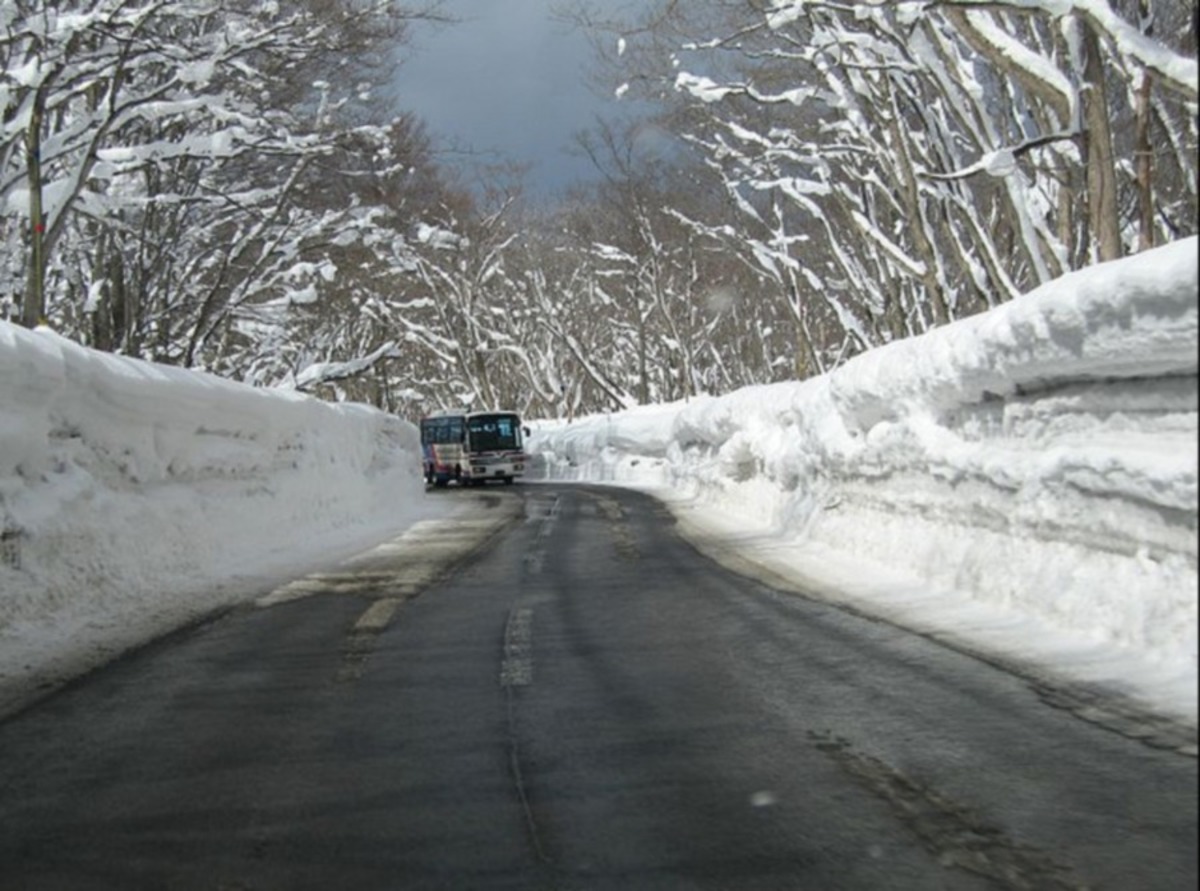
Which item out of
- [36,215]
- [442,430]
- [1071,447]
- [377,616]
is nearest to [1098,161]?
[377,616]

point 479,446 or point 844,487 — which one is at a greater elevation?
point 479,446

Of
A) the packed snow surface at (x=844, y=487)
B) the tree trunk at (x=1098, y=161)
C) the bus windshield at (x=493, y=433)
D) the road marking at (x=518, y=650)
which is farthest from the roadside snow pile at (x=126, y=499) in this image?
the bus windshield at (x=493, y=433)

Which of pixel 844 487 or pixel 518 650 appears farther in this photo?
pixel 844 487

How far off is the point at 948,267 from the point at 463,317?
25.7 m

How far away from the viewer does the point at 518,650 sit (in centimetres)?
631

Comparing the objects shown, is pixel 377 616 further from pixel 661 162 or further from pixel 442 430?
pixel 442 430

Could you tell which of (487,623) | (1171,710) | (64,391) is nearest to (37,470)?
(64,391)

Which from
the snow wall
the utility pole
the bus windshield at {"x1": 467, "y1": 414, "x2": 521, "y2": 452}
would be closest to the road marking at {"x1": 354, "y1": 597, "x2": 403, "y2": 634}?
the snow wall

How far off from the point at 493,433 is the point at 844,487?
94.7ft

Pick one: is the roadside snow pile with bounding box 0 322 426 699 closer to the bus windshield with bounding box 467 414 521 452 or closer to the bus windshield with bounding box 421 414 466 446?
the bus windshield with bounding box 467 414 521 452

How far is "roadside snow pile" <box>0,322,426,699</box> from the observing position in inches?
297

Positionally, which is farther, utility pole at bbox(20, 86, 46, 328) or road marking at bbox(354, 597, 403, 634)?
utility pole at bbox(20, 86, 46, 328)

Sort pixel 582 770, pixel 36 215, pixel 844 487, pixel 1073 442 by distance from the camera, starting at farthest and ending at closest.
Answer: pixel 36 215, pixel 844 487, pixel 582 770, pixel 1073 442

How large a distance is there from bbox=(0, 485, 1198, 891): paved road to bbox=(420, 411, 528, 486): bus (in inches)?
1238
